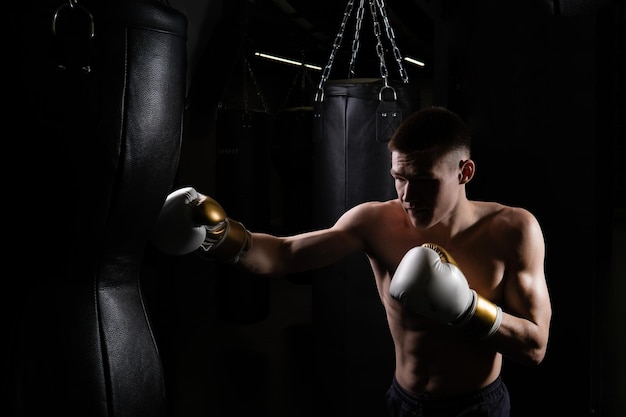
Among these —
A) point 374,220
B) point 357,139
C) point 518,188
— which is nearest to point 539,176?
point 518,188

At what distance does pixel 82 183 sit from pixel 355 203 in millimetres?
1714

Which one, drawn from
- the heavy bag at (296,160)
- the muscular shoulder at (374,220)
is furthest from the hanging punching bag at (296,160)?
the muscular shoulder at (374,220)

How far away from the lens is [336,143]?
2.62m

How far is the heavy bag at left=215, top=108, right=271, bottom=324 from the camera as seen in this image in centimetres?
475

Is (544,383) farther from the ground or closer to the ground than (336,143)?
closer to the ground

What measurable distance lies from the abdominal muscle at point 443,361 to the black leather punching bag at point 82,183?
0.88 m

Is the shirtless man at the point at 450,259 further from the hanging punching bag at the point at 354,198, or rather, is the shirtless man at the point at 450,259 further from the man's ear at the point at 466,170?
the hanging punching bag at the point at 354,198

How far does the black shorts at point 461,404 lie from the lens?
1.61 metres

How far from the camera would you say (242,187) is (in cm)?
477

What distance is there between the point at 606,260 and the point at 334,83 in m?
1.48

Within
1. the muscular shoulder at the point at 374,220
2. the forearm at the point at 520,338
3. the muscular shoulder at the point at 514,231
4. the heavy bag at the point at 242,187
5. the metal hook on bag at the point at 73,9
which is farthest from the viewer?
the heavy bag at the point at 242,187

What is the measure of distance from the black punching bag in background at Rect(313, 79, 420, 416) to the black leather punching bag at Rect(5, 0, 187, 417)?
4.93ft

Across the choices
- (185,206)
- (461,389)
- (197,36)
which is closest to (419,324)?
(461,389)

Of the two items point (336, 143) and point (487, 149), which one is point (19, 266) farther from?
point (487, 149)
